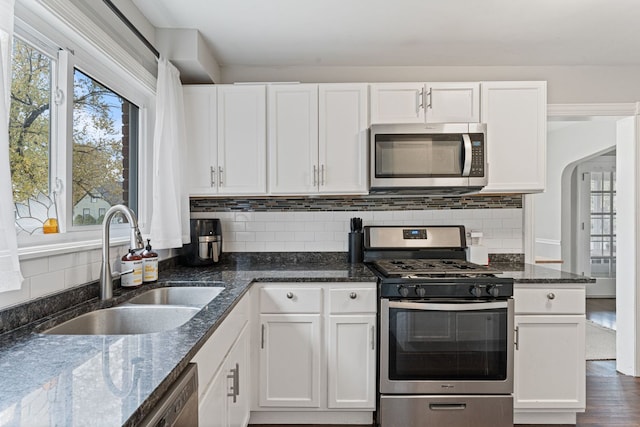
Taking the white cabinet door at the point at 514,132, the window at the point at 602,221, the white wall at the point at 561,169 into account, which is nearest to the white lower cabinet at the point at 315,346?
the white cabinet door at the point at 514,132

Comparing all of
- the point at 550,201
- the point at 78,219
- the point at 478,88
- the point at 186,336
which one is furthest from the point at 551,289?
the point at 550,201

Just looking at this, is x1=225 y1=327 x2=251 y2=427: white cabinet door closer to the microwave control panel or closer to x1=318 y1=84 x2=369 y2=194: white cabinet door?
x1=318 y1=84 x2=369 y2=194: white cabinet door

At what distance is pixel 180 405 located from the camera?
1.02m

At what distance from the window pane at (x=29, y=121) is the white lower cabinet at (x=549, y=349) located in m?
2.44

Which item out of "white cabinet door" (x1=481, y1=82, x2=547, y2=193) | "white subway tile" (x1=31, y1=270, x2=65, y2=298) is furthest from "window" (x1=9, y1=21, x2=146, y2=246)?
"white cabinet door" (x1=481, y1=82, x2=547, y2=193)

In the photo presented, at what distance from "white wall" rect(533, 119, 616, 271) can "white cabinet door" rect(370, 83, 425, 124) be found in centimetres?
332

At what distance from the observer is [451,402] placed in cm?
221

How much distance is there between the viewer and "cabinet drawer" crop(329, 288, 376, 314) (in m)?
2.29

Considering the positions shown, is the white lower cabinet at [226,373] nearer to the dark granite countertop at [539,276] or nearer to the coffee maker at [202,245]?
the coffee maker at [202,245]

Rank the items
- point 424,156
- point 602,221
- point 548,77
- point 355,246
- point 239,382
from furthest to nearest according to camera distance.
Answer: point 602,221, point 548,77, point 355,246, point 424,156, point 239,382

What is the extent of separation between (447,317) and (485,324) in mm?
222

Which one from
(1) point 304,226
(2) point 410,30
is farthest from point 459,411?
(2) point 410,30

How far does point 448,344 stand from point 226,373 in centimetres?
125

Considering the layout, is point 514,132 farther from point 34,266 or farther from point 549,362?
point 34,266
